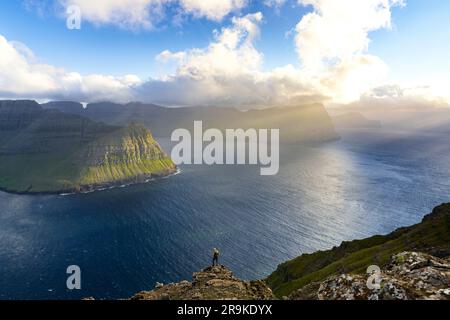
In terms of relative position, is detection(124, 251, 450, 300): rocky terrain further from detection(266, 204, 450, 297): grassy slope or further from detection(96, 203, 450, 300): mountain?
detection(266, 204, 450, 297): grassy slope

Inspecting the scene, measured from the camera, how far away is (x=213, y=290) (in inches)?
1601

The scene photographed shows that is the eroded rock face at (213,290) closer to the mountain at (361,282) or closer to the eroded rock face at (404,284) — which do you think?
the mountain at (361,282)

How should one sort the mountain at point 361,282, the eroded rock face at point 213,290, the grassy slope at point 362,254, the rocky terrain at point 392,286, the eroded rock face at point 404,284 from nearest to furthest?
the eroded rock face at point 404,284
the rocky terrain at point 392,286
the mountain at point 361,282
the eroded rock face at point 213,290
the grassy slope at point 362,254

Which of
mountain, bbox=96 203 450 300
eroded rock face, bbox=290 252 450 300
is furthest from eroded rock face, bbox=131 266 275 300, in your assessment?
eroded rock face, bbox=290 252 450 300

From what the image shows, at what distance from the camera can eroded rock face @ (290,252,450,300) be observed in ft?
74.5

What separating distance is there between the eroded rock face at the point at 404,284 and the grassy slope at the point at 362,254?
56143 millimetres

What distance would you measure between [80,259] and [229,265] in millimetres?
81271

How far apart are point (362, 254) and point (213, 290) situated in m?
81.0

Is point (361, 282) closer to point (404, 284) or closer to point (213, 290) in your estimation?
point (404, 284)

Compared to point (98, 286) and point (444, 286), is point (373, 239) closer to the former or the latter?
point (444, 286)

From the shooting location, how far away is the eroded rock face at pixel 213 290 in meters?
38.8

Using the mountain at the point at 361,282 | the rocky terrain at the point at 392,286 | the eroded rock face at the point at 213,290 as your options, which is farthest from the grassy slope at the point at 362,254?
the rocky terrain at the point at 392,286

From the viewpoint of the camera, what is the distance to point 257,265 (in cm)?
15362
